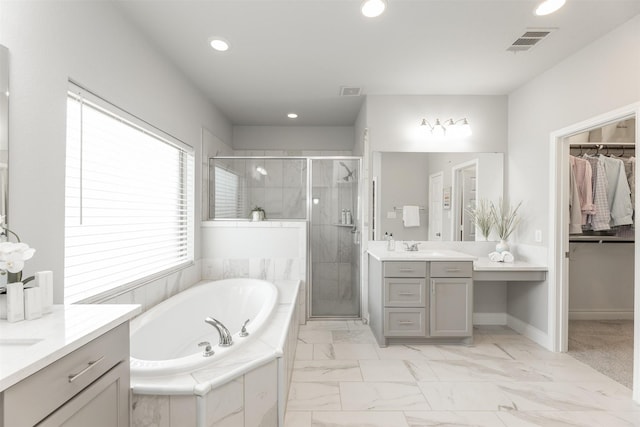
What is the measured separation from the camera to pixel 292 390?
228 centimetres

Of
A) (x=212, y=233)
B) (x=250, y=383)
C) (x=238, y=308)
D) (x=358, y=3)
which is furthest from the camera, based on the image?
(x=212, y=233)

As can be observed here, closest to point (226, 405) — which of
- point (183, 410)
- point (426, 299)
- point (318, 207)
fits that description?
point (183, 410)

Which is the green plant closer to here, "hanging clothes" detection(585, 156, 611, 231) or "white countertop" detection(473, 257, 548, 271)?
"white countertop" detection(473, 257, 548, 271)

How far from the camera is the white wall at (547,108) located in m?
2.27

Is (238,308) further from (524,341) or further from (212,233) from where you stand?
(524,341)

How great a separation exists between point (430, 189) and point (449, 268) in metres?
0.95

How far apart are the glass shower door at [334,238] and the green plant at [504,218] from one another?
1.47 meters

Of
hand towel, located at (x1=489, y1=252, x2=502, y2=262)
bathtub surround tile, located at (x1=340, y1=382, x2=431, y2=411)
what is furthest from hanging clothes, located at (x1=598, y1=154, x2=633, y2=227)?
bathtub surround tile, located at (x1=340, y1=382, x2=431, y2=411)

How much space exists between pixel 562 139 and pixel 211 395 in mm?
3257

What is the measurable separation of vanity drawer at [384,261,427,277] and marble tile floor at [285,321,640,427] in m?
0.67

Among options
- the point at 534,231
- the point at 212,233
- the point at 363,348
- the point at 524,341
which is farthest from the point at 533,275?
the point at 212,233

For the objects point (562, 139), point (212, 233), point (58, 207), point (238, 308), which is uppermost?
point (562, 139)

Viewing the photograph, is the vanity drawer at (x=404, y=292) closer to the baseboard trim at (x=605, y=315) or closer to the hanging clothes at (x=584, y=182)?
the hanging clothes at (x=584, y=182)

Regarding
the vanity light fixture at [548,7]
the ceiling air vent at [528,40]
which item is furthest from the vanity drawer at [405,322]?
the vanity light fixture at [548,7]
